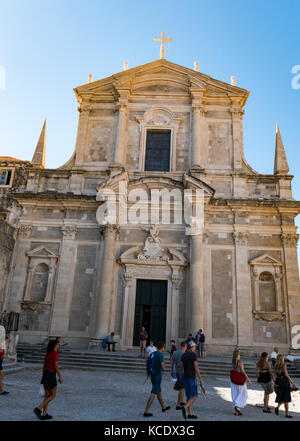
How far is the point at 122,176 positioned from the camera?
18.1 m

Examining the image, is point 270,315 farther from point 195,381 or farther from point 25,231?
point 25,231

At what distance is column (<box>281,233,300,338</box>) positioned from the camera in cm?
1683

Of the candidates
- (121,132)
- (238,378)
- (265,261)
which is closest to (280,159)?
(265,261)

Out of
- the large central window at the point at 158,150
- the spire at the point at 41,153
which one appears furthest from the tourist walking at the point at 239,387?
the spire at the point at 41,153

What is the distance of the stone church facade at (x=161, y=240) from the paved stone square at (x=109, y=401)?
16.0ft

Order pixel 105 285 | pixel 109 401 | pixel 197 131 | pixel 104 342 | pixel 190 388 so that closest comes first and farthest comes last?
pixel 190 388, pixel 109 401, pixel 104 342, pixel 105 285, pixel 197 131

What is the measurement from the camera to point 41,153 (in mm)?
20438

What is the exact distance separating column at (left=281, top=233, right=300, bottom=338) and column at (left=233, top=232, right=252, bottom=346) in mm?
1776

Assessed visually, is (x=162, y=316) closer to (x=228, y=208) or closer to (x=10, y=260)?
(x=228, y=208)

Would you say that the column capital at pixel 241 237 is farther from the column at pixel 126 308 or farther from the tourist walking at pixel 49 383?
the tourist walking at pixel 49 383

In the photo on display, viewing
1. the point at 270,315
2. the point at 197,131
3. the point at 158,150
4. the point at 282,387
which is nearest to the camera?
the point at 282,387

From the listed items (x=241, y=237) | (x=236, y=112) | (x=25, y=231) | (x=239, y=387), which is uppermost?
(x=236, y=112)

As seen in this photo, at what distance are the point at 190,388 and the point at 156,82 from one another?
18520 mm
